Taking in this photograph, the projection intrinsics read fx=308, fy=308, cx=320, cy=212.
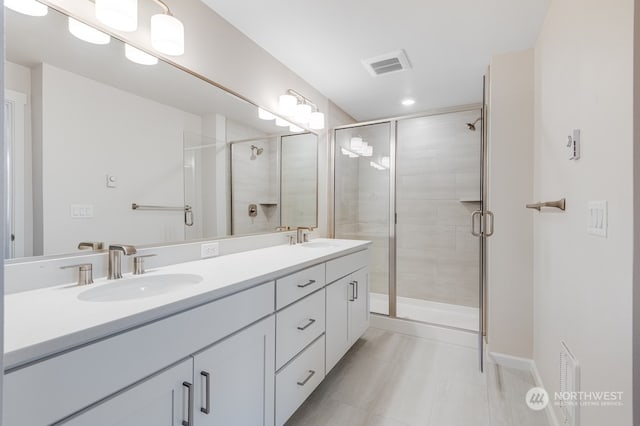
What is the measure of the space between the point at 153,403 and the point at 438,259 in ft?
9.80

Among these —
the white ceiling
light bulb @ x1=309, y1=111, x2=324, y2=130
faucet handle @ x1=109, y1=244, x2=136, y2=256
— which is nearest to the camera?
faucet handle @ x1=109, y1=244, x2=136, y2=256

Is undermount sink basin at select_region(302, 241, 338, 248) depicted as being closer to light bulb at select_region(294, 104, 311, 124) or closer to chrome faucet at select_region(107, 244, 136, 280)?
light bulb at select_region(294, 104, 311, 124)

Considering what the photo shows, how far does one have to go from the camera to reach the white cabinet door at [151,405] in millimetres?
749

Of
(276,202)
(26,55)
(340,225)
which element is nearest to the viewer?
(26,55)

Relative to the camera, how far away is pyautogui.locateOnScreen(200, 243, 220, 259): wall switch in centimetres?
172

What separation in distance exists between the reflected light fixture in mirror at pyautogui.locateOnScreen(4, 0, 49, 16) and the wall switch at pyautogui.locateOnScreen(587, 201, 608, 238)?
2.10 metres

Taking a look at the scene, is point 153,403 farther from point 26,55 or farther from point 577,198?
point 577,198

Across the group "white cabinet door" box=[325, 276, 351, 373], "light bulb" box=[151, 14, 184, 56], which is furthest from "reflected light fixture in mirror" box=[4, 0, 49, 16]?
"white cabinet door" box=[325, 276, 351, 373]

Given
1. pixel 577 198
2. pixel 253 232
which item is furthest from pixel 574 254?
pixel 253 232

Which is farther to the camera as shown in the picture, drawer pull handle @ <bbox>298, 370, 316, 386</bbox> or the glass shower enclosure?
the glass shower enclosure

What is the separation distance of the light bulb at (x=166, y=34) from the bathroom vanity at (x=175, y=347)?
1.05 metres

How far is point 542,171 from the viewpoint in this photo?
6.07 ft

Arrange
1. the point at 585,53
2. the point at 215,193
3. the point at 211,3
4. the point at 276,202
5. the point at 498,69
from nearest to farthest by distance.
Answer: the point at 585,53
the point at 211,3
the point at 215,193
the point at 498,69
the point at 276,202

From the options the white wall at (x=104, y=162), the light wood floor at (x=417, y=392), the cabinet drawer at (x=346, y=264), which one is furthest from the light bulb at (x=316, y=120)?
the light wood floor at (x=417, y=392)
